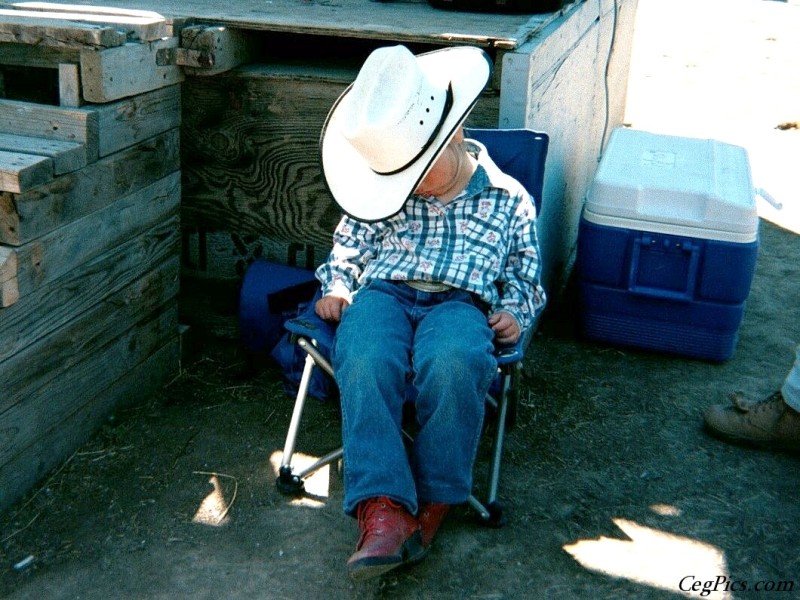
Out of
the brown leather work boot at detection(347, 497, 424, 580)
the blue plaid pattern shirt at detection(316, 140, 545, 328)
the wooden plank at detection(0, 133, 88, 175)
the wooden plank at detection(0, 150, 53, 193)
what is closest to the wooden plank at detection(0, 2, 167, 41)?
the wooden plank at detection(0, 133, 88, 175)

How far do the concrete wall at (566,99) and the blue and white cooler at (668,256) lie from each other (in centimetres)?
27

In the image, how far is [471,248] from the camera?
3.37 meters

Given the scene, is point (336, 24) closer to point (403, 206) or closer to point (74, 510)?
point (403, 206)

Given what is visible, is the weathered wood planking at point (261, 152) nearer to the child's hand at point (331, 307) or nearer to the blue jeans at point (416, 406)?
the child's hand at point (331, 307)

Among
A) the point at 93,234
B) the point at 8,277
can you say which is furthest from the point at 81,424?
the point at 8,277

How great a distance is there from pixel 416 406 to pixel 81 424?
4.17 feet

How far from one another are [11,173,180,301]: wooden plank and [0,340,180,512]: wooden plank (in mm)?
532

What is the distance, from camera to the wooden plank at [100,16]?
3.41 metres

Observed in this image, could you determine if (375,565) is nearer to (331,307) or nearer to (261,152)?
(331,307)

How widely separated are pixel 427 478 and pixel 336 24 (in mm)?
1792

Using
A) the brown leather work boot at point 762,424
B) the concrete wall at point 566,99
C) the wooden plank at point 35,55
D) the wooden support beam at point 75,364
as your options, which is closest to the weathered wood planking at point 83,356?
the wooden support beam at point 75,364

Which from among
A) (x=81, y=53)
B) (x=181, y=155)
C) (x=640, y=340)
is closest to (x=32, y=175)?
(x=81, y=53)

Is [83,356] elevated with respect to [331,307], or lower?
lower

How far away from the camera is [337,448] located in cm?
362
